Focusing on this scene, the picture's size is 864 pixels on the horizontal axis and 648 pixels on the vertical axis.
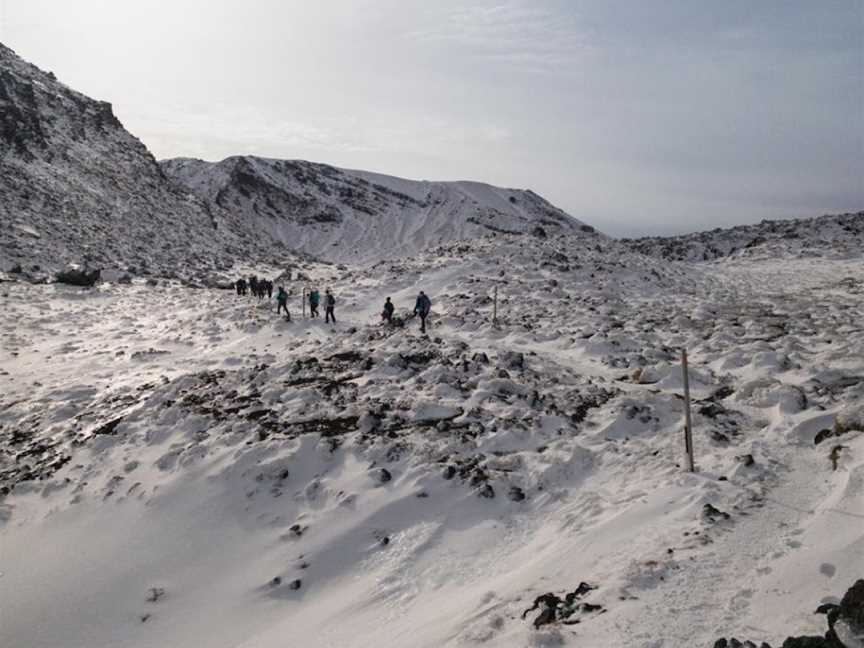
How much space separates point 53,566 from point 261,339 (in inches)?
481

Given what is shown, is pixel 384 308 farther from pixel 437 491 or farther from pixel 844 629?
pixel 844 629

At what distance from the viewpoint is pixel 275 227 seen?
92.5m

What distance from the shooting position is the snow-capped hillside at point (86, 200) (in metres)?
39.8

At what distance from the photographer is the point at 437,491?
8.19m

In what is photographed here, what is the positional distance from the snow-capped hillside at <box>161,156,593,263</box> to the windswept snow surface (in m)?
66.3

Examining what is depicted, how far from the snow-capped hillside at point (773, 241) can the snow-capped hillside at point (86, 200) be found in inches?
1547

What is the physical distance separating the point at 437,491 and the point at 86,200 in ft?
175

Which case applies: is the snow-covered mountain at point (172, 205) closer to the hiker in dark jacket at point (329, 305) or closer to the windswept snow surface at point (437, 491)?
the hiker in dark jacket at point (329, 305)

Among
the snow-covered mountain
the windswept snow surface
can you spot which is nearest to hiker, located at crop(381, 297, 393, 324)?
the windswept snow surface

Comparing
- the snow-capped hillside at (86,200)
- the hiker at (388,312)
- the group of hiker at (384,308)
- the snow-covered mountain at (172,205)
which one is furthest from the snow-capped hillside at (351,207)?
the hiker at (388,312)

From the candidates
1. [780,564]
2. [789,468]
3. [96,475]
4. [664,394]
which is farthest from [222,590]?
[664,394]

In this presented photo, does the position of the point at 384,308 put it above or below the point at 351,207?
below

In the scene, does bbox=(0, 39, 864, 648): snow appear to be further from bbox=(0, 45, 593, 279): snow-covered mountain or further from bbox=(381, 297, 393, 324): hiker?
bbox=(0, 45, 593, 279): snow-covered mountain

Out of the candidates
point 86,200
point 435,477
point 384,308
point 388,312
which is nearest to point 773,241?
point 384,308
